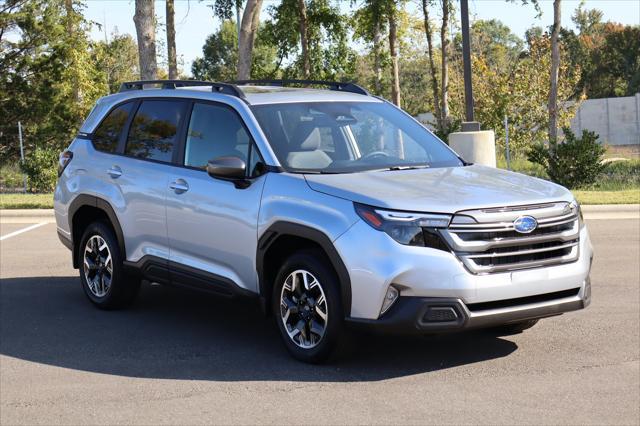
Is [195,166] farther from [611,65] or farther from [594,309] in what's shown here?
[611,65]

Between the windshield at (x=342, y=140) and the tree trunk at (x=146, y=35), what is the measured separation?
1432cm

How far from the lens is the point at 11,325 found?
A: 28.3 ft

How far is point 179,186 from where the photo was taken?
25.7ft

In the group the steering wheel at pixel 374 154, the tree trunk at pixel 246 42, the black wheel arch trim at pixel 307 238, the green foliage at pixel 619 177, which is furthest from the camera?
the tree trunk at pixel 246 42

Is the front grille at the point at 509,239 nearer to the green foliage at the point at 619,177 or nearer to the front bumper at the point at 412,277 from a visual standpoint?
the front bumper at the point at 412,277

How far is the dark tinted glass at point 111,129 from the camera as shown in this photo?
8.97 m

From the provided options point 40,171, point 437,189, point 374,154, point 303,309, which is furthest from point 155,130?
point 40,171

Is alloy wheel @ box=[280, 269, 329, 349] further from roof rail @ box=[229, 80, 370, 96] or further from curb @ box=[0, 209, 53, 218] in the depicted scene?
curb @ box=[0, 209, 53, 218]

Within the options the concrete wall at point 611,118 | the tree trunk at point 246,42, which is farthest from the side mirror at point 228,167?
the concrete wall at point 611,118

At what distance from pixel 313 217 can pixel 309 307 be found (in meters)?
0.63

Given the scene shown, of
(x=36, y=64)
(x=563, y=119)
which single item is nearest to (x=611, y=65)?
(x=563, y=119)

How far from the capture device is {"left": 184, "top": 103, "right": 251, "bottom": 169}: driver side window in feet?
24.7

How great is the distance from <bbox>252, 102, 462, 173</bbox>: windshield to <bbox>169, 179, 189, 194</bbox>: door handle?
0.81 meters

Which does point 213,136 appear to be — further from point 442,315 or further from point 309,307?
point 442,315
